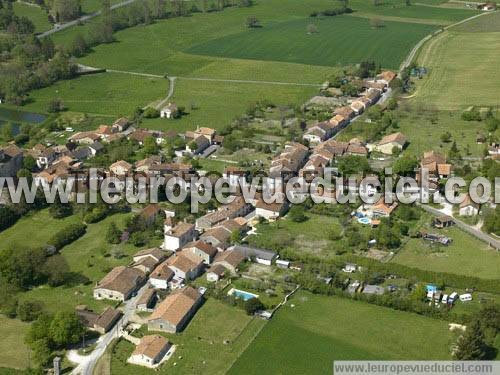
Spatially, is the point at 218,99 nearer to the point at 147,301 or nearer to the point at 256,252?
the point at 256,252

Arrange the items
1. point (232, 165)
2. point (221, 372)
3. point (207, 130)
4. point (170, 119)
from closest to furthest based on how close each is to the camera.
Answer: point (221, 372), point (232, 165), point (207, 130), point (170, 119)

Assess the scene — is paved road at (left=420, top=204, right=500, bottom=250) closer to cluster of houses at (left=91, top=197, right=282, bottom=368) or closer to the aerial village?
the aerial village

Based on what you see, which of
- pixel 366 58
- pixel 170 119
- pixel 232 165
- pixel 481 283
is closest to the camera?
pixel 481 283

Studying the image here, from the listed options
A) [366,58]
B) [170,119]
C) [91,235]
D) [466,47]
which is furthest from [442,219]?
[466,47]

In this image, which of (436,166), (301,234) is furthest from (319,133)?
(301,234)

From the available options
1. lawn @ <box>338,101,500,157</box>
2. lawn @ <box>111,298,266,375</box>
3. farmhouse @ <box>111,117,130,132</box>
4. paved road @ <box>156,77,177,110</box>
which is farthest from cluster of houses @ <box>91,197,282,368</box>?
paved road @ <box>156,77,177,110</box>

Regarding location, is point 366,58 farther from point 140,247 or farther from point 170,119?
point 140,247

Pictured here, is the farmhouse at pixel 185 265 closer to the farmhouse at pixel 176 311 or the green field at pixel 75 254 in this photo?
the farmhouse at pixel 176 311
